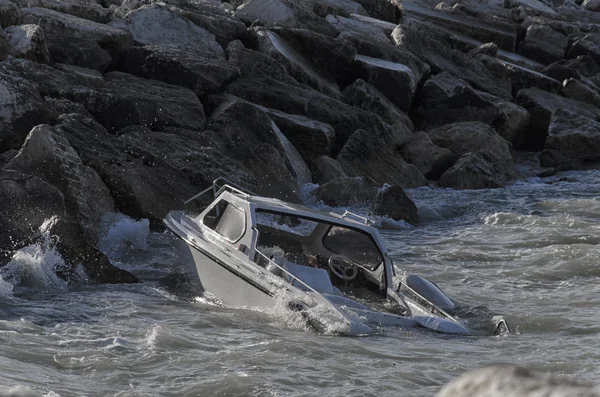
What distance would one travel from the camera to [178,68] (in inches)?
757

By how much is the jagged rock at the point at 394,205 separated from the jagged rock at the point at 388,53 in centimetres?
865

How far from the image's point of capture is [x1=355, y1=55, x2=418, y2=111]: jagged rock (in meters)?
24.1

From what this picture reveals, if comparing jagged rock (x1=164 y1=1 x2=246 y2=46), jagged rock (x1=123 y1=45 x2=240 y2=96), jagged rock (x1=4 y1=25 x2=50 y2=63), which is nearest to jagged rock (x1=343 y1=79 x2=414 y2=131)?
jagged rock (x1=164 y1=1 x2=246 y2=46)

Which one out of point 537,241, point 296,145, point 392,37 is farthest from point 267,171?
point 392,37

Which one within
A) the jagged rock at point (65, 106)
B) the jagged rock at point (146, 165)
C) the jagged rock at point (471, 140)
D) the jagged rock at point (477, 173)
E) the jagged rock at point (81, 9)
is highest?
the jagged rock at point (81, 9)

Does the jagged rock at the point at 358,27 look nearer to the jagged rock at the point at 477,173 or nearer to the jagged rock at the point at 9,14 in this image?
the jagged rock at the point at 477,173

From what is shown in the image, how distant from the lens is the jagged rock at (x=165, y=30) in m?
21.7

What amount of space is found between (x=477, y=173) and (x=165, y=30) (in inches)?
302

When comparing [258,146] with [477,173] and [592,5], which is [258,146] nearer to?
[477,173]

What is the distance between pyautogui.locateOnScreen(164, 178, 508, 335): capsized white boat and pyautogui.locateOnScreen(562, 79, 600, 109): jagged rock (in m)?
18.5

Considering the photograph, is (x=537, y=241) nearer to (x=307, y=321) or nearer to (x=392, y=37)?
(x=307, y=321)

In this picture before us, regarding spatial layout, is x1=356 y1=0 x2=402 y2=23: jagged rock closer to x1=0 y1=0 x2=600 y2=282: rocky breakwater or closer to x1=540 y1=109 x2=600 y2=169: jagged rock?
x1=0 y1=0 x2=600 y2=282: rocky breakwater

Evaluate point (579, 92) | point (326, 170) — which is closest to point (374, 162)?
point (326, 170)

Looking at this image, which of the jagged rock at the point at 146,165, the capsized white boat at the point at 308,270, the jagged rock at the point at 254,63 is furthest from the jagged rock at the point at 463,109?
the capsized white boat at the point at 308,270
